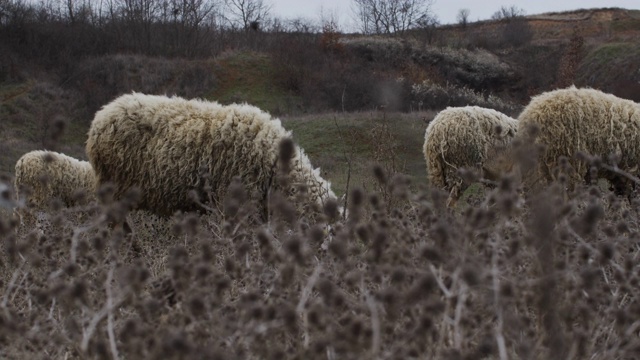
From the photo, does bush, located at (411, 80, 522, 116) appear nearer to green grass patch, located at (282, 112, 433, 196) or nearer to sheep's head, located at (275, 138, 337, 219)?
green grass patch, located at (282, 112, 433, 196)

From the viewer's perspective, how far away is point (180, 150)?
20.9 feet

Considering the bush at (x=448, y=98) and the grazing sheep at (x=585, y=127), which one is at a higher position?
the grazing sheep at (x=585, y=127)

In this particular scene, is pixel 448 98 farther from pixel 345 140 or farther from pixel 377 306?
pixel 377 306

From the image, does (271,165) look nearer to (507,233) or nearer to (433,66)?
(507,233)

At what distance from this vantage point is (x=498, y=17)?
65.7m

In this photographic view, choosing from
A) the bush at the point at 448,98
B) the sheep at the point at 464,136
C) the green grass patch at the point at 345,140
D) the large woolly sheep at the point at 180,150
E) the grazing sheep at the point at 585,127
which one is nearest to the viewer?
the large woolly sheep at the point at 180,150

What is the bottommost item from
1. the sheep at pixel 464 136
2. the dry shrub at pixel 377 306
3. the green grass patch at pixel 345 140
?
the green grass patch at pixel 345 140

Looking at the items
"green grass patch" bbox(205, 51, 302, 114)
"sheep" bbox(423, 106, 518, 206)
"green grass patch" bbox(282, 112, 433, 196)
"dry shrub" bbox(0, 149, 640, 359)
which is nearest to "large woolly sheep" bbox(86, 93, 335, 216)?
"sheep" bbox(423, 106, 518, 206)

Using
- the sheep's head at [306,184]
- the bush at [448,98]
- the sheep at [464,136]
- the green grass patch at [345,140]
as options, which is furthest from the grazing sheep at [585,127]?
the bush at [448,98]

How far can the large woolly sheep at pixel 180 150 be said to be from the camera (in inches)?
245

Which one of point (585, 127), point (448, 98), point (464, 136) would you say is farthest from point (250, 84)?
point (585, 127)

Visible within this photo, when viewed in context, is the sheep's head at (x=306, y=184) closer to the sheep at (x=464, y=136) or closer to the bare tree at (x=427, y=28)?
the sheep at (x=464, y=136)

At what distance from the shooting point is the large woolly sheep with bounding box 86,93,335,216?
6.23m

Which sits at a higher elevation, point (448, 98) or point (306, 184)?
point (306, 184)
